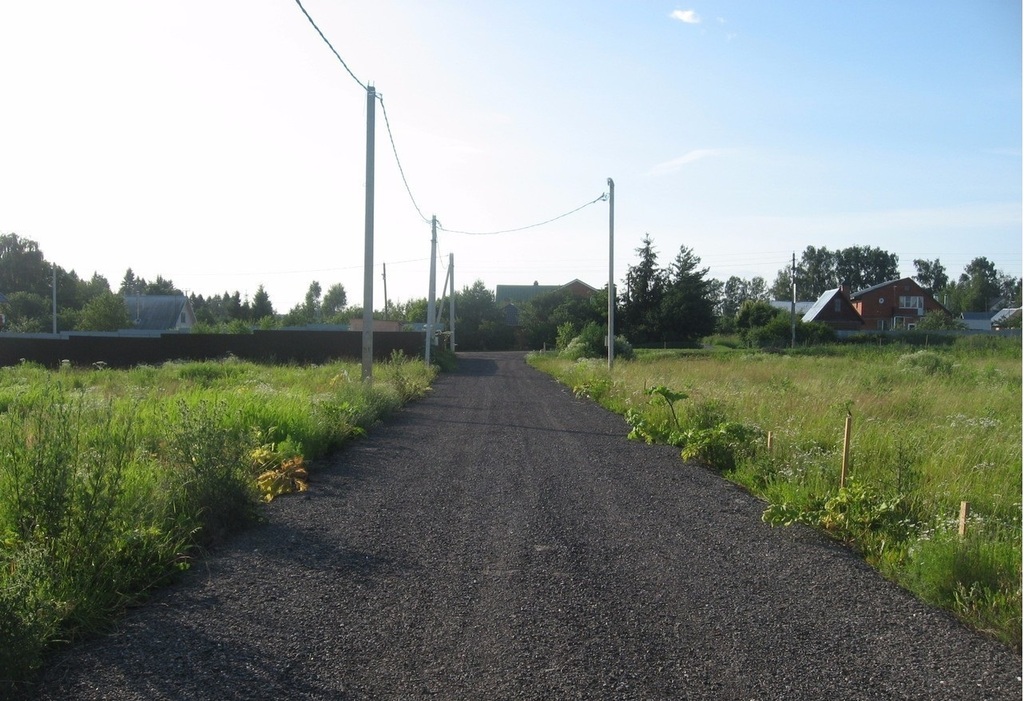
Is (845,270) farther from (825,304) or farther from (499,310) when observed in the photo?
(499,310)

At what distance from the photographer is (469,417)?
16.6 m

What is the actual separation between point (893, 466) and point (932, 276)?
11979 cm

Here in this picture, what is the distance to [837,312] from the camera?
78062 mm

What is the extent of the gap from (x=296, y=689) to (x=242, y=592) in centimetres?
156

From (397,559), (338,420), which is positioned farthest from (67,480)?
(338,420)

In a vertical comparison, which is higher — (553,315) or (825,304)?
(825,304)

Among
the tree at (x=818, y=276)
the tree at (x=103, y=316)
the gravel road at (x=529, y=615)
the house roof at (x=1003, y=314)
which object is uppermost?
the tree at (x=818, y=276)

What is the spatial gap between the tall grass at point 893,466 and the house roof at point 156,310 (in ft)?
217

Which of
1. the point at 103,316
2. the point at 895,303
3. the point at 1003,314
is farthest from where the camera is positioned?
the point at 1003,314

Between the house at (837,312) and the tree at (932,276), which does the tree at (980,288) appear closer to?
the tree at (932,276)

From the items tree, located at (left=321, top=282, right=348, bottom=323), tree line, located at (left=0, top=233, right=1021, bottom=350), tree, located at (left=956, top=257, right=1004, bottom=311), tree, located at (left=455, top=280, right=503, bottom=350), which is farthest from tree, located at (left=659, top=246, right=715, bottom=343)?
tree, located at (left=321, top=282, right=348, bottom=323)

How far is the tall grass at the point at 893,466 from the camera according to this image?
17.6ft

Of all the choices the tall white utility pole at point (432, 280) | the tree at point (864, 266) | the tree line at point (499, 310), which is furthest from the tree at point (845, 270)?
the tall white utility pole at point (432, 280)

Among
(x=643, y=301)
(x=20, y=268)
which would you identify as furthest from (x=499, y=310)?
(x=20, y=268)
